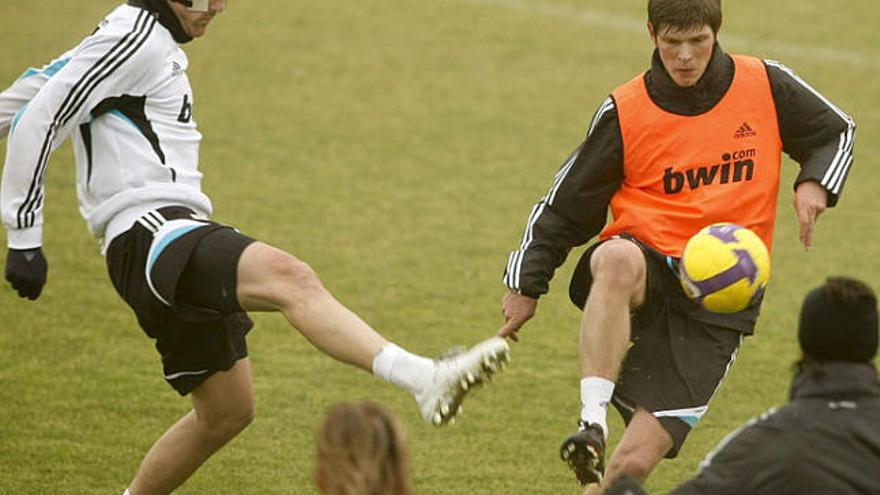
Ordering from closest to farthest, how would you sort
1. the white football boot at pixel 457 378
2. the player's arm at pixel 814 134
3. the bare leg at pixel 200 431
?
the white football boot at pixel 457 378, the player's arm at pixel 814 134, the bare leg at pixel 200 431

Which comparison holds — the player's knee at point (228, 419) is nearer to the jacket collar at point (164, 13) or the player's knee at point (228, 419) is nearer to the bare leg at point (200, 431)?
the bare leg at point (200, 431)

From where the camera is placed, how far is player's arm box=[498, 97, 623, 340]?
24.0 ft

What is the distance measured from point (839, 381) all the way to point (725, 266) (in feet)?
5.38

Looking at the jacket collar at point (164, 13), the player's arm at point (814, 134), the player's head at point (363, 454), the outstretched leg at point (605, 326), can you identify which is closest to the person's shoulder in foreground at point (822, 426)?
the player's head at point (363, 454)

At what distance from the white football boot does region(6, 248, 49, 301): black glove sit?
1801 mm

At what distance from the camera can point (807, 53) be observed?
19531 mm

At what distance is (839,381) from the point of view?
5113mm

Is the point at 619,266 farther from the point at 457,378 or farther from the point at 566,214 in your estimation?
the point at 457,378

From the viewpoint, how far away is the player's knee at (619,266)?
6.90 m

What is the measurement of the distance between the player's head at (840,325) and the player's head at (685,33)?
221cm

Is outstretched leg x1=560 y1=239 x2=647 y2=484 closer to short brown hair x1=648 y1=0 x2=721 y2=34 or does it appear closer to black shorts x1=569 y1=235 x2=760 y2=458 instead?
black shorts x1=569 y1=235 x2=760 y2=458

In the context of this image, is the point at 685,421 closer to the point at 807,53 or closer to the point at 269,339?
the point at 269,339

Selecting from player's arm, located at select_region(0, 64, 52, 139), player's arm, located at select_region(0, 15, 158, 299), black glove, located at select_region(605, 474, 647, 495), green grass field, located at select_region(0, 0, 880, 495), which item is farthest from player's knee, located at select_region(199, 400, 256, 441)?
black glove, located at select_region(605, 474, 647, 495)

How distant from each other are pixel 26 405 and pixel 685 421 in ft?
13.2
